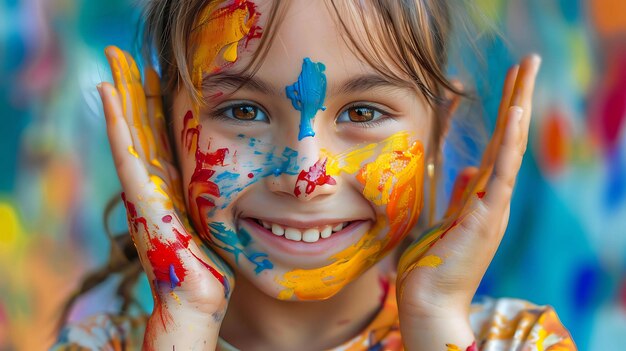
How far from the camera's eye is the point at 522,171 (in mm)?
2178

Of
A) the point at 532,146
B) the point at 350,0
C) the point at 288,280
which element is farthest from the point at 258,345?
the point at 532,146

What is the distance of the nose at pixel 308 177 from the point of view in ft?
4.52

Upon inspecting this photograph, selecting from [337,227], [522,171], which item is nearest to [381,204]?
[337,227]

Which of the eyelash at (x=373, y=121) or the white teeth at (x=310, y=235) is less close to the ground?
the eyelash at (x=373, y=121)

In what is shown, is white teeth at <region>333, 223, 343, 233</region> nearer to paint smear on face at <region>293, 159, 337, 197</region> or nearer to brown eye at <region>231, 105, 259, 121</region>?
paint smear on face at <region>293, 159, 337, 197</region>

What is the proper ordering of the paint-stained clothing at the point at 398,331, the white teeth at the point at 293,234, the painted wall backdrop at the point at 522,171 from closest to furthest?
1. the white teeth at the point at 293,234
2. the paint-stained clothing at the point at 398,331
3. the painted wall backdrop at the point at 522,171

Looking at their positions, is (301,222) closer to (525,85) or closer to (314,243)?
(314,243)

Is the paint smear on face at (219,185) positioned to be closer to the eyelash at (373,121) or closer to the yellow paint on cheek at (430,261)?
the eyelash at (373,121)

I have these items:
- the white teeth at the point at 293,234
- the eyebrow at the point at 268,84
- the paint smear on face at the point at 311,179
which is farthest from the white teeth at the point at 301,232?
the eyebrow at the point at 268,84

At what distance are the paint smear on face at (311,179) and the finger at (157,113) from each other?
1.19 ft

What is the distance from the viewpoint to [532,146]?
2182 mm

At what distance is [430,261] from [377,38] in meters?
0.40

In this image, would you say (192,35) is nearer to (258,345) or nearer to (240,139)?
(240,139)

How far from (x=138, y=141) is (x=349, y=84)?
44 centimetres
